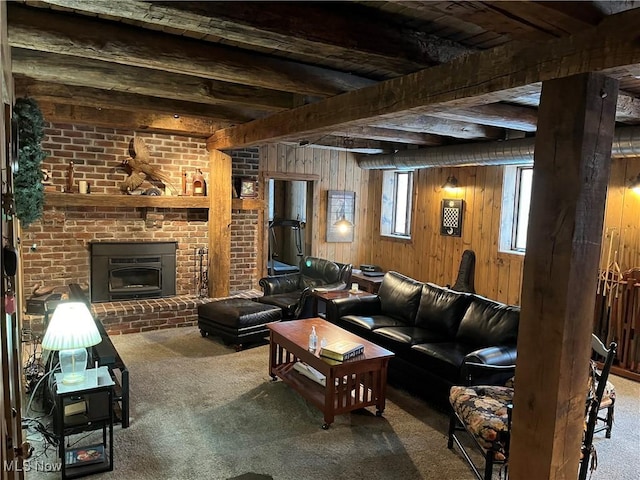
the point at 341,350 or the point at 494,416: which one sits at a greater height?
the point at 341,350

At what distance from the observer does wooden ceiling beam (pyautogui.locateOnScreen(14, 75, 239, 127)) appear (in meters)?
4.16

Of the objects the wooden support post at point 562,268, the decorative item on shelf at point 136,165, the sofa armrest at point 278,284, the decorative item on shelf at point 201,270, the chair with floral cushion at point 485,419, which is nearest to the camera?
the wooden support post at point 562,268

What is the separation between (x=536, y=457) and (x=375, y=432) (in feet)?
4.90

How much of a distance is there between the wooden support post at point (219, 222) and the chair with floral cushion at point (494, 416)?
3866mm

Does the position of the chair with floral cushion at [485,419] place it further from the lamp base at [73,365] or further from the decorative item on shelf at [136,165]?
the decorative item on shelf at [136,165]

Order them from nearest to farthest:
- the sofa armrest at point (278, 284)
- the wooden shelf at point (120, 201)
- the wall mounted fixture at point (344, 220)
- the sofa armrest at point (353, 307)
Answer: the sofa armrest at point (353, 307) < the wooden shelf at point (120, 201) < the sofa armrest at point (278, 284) < the wall mounted fixture at point (344, 220)

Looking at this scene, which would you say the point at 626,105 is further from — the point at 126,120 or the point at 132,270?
the point at 132,270

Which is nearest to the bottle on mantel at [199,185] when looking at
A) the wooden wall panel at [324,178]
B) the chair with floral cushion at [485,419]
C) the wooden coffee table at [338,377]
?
the wooden wall panel at [324,178]

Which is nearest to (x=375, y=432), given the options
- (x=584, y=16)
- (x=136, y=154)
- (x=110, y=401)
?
(x=110, y=401)

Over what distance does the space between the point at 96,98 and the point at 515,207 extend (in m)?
5.03

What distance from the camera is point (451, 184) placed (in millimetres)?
6688

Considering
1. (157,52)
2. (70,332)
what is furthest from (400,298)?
(157,52)

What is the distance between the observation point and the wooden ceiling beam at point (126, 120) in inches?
197

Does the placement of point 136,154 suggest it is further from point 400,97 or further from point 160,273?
point 400,97
